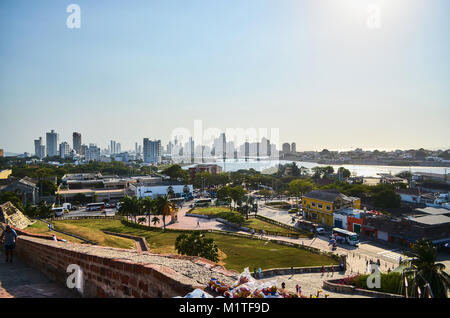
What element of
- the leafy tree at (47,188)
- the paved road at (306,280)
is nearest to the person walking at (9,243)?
the paved road at (306,280)

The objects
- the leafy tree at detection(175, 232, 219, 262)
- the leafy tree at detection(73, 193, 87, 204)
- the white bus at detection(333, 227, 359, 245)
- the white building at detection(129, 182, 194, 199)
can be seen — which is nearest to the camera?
the leafy tree at detection(175, 232, 219, 262)

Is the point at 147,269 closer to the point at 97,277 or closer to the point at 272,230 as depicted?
the point at 97,277

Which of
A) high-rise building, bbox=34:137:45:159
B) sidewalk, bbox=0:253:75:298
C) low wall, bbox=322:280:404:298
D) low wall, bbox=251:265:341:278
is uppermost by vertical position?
high-rise building, bbox=34:137:45:159

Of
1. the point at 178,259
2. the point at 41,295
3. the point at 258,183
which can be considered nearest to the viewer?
the point at 41,295

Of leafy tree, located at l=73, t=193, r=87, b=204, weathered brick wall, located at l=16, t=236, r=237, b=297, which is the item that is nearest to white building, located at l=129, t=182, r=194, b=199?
leafy tree, located at l=73, t=193, r=87, b=204

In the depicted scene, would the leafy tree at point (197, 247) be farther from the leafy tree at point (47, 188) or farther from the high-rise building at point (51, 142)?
the high-rise building at point (51, 142)

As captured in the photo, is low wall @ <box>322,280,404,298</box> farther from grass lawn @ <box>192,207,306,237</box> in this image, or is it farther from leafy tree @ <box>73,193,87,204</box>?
leafy tree @ <box>73,193,87,204</box>
